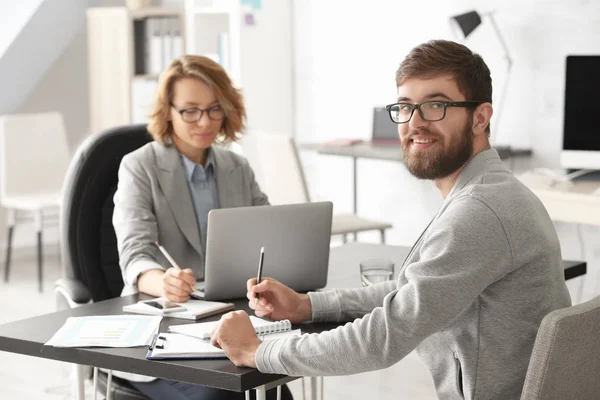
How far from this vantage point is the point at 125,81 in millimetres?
6098

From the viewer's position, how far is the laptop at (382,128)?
5.19 metres

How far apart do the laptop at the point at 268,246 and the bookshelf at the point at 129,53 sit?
13.1ft

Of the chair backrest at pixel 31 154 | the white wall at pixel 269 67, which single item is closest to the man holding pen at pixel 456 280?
the chair backrest at pixel 31 154

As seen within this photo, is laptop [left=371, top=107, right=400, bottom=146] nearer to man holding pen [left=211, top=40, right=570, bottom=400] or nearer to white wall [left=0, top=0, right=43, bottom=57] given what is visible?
white wall [left=0, top=0, right=43, bottom=57]

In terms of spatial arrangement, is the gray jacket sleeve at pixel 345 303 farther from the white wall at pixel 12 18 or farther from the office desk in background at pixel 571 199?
the white wall at pixel 12 18

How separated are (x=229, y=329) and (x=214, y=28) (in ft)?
14.5

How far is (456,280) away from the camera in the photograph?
1.60m

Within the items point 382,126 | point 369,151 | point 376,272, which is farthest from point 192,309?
point 382,126

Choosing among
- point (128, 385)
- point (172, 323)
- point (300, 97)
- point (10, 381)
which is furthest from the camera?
point (300, 97)

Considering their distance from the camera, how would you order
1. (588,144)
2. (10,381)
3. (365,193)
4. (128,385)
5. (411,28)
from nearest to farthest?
(128,385), (10,381), (588,144), (411,28), (365,193)

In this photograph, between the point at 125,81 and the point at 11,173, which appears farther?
the point at 125,81

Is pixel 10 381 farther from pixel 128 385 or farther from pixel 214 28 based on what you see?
pixel 214 28

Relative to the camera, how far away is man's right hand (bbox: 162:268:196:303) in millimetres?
2172

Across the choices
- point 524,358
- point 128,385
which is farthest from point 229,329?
point 128,385
